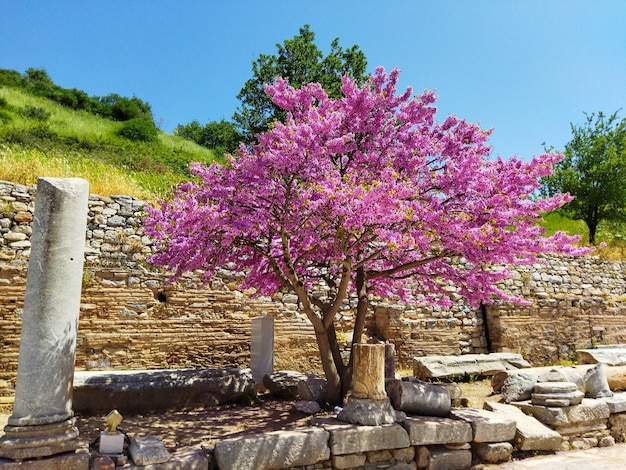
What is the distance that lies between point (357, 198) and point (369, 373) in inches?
95.2

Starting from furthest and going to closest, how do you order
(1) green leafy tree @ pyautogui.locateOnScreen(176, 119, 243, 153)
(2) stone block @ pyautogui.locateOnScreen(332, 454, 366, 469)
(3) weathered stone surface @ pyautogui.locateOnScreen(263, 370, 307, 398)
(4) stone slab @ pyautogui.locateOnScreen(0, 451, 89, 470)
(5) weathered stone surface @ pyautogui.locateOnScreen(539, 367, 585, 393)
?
(1) green leafy tree @ pyautogui.locateOnScreen(176, 119, 243, 153), (3) weathered stone surface @ pyautogui.locateOnScreen(263, 370, 307, 398), (5) weathered stone surface @ pyautogui.locateOnScreen(539, 367, 585, 393), (2) stone block @ pyautogui.locateOnScreen(332, 454, 366, 469), (4) stone slab @ pyautogui.locateOnScreen(0, 451, 89, 470)

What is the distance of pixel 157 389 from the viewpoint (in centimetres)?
838

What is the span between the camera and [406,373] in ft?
43.0

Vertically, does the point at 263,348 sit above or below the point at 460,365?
above

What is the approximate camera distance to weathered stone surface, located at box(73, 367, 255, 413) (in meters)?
7.98

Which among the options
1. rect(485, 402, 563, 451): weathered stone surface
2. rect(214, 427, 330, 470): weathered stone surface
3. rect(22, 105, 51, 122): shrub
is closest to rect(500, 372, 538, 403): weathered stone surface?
rect(485, 402, 563, 451): weathered stone surface

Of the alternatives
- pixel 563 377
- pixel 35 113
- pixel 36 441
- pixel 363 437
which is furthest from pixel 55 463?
pixel 35 113

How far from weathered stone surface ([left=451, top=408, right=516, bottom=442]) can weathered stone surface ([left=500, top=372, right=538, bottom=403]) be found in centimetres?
166

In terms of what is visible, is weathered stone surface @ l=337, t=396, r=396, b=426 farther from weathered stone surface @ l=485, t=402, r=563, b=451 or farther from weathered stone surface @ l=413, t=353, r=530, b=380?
weathered stone surface @ l=413, t=353, r=530, b=380

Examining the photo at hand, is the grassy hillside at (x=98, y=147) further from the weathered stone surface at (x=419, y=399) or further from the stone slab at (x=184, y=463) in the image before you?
the stone slab at (x=184, y=463)

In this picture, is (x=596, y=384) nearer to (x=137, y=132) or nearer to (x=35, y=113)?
(x=137, y=132)

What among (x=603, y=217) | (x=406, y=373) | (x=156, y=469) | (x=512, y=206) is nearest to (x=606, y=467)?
(x=512, y=206)

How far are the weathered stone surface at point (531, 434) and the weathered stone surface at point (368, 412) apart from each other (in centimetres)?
203

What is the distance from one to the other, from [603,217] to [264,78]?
20117mm
